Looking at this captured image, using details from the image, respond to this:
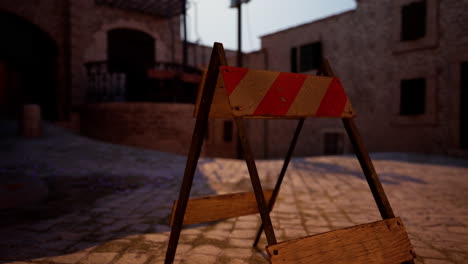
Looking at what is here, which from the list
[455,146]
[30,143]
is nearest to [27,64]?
[30,143]

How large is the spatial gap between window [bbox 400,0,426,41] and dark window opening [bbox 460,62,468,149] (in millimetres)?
2094

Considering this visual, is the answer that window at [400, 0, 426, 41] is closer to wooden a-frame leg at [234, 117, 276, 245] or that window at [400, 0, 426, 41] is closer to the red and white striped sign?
the red and white striped sign

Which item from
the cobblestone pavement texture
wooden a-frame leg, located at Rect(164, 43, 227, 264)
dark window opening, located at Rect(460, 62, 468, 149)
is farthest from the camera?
dark window opening, located at Rect(460, 62, 468, 149)

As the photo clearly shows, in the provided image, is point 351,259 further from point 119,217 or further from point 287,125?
point 287,125

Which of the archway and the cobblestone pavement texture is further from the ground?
the archway

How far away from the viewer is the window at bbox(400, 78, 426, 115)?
38.1ft

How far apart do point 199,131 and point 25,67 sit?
1790cm

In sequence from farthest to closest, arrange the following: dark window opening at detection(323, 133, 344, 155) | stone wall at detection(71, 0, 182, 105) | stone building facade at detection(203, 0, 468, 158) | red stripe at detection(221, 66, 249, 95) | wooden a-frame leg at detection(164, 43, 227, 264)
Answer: dark window opening at detection(323, 133, 344, 155) → stone wall at detection(71, 0, 182, 105) → stone building facade at detection(203, 0, 468, 158) → wooden a-frame leg at detection(164, 43, 227, 264) → red stripe at detection(221, 66, 249, 95)

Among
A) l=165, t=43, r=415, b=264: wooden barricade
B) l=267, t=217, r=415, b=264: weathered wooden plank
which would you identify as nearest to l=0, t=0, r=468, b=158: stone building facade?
l=165, t=43, r=415, b=264: wooden barricade

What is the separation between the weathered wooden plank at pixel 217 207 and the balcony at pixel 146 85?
31.4 ft

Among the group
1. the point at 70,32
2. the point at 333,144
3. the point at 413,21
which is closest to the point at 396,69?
the point at 413,21

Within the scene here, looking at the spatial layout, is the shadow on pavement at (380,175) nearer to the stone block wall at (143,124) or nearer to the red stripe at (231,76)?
the red stripe at (231,76)

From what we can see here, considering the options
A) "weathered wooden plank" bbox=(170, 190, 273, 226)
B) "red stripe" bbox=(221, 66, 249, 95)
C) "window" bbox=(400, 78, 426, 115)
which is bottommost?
"weathered wooden plank" bbox=(170, 190, 273, 226)

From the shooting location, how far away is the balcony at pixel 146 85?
11.4m
